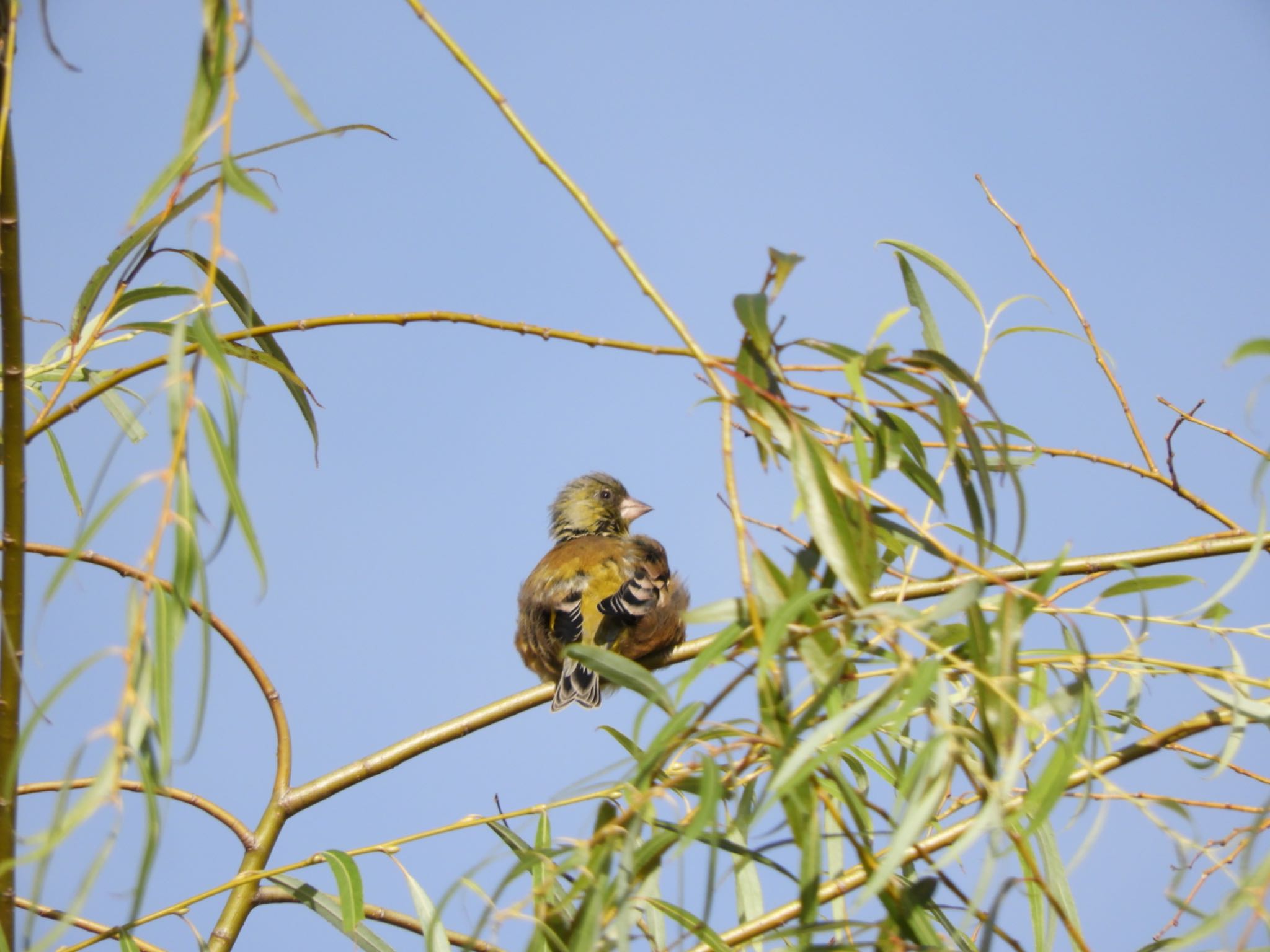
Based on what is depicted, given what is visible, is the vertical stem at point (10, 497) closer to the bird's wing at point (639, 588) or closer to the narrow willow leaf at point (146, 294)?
the narrow willow leaf at point (146, 294)

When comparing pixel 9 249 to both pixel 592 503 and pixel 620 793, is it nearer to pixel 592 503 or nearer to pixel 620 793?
pixel 620 793

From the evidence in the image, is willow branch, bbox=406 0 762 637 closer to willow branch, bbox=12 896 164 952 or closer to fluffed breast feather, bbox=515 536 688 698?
willow branch, bbox=12 896 164 952

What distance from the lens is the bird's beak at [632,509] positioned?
6.24m

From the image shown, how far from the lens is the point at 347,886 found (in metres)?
2.24

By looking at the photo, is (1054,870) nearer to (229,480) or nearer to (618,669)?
(618,669)

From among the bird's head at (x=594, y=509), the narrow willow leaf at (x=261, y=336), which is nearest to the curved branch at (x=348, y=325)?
the narrow willow leaf at (x=261, y=336)

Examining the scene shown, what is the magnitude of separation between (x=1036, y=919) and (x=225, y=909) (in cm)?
153

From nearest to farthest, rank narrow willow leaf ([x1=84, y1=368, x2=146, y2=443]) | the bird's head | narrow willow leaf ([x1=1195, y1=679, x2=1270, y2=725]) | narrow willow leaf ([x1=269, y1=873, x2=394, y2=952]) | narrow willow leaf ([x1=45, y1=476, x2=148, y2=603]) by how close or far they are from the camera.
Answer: narrow willow leaf ([x1=45, y1=476, x2=148, y2=603]), narrow willow leaf ([x1=1195, y1=679, x2=1270, y2=725]), narrow willow leaf ([x1=269, y1=873, x2=394, y2=952]), narrow willow leaf ([x1=84, y1=368, x2=146, y2=443]), the bird's head

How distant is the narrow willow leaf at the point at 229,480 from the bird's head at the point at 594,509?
14.9ft

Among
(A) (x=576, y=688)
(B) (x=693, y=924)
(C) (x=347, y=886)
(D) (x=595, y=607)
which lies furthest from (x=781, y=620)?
(D) (x=595, y=607)

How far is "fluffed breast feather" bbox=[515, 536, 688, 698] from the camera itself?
4.72 m

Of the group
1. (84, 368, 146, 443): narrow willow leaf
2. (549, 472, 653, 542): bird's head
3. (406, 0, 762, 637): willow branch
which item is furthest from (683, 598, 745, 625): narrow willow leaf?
(549, 472, 653, 542): bird's head

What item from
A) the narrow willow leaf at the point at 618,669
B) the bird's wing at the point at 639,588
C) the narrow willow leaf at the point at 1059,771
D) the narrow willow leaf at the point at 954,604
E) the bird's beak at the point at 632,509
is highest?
the bird's beak at the point at 632,509

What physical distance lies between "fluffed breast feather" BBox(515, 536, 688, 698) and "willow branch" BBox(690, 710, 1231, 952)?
2.52 metres
